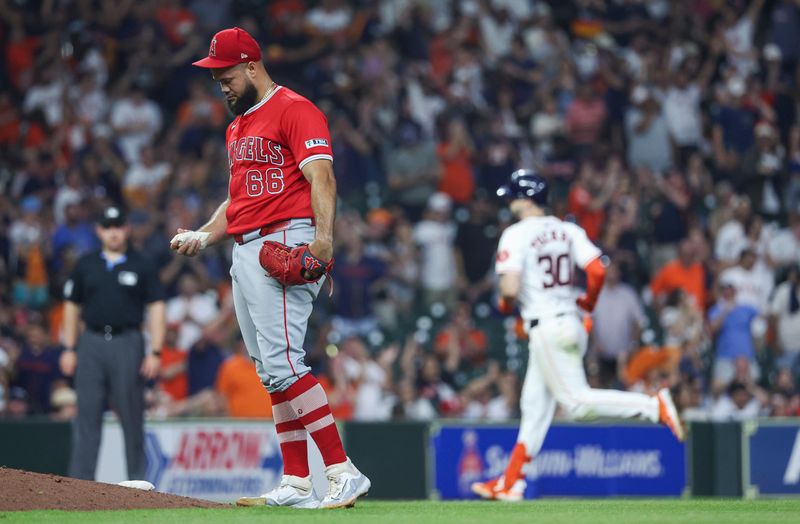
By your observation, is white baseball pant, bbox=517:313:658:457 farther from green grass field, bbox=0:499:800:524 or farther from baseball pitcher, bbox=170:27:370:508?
baseball pitcher, bbox=170:27:370:508

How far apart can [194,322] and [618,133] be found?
6.70m

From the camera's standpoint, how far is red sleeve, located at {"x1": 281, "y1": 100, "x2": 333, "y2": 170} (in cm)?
705

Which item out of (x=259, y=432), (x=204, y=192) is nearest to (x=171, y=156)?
(x=204, y=192)

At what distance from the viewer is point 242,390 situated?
1426cm

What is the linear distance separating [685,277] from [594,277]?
7.72m

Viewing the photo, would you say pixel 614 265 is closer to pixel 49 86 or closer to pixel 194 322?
pixel 194 322

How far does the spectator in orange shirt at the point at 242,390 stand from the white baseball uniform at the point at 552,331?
5060mm

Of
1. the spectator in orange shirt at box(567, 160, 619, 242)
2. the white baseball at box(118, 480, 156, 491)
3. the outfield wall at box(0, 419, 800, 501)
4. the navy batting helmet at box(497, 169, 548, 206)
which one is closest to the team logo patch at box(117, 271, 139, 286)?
the outfield wall at box(0, 419, 800, 501)

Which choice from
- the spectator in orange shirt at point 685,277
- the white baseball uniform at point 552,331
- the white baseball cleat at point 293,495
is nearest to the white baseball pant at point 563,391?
the white baseball uniform at point 552,331

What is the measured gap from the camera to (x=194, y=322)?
1559cm


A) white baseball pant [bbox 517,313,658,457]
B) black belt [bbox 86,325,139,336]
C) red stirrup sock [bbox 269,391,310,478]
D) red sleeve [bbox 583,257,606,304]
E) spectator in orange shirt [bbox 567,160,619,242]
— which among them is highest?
spectator in orange shirt [bbox 567,160,619,242]

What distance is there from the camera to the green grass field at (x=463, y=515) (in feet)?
21.3

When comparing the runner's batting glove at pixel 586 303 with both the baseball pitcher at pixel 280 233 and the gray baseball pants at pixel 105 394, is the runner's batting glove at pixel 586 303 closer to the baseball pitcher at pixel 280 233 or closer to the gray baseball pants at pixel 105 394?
the baseball pitcher at pixel 280 233

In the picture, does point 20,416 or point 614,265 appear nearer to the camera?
point 20,416
